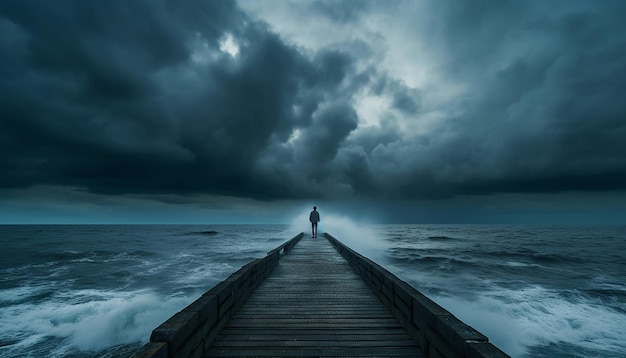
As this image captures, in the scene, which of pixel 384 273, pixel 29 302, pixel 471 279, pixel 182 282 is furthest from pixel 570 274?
pixel 29 302

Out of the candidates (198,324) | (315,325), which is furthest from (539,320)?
(198,324)

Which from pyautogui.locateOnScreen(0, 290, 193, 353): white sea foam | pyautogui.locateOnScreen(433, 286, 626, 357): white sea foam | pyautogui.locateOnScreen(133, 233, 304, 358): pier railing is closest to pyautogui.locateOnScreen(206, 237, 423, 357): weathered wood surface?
pyautogui.locateOnScreen(133, 233, 304, 358): pier railing

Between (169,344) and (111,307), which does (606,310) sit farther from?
(111,307)

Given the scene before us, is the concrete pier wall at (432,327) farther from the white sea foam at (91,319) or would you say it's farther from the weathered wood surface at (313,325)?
the white sea foam at (91,319)

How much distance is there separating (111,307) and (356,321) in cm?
1113

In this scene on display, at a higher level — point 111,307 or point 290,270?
point 290,270

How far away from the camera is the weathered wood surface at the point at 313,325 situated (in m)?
3.64

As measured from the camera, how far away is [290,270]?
9023 mm

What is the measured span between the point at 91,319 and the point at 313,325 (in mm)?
9639

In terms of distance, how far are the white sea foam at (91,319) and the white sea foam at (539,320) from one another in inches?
440

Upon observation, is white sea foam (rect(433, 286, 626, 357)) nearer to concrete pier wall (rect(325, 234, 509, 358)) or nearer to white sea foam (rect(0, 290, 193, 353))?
concrete pier wall (rect(325, 234, 509, 358))

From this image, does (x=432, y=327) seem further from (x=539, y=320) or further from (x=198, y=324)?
(x=539, y=320)

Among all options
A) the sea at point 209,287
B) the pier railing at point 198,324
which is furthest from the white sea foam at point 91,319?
the pier railing at point 198,324

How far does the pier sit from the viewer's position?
9.61 ft
